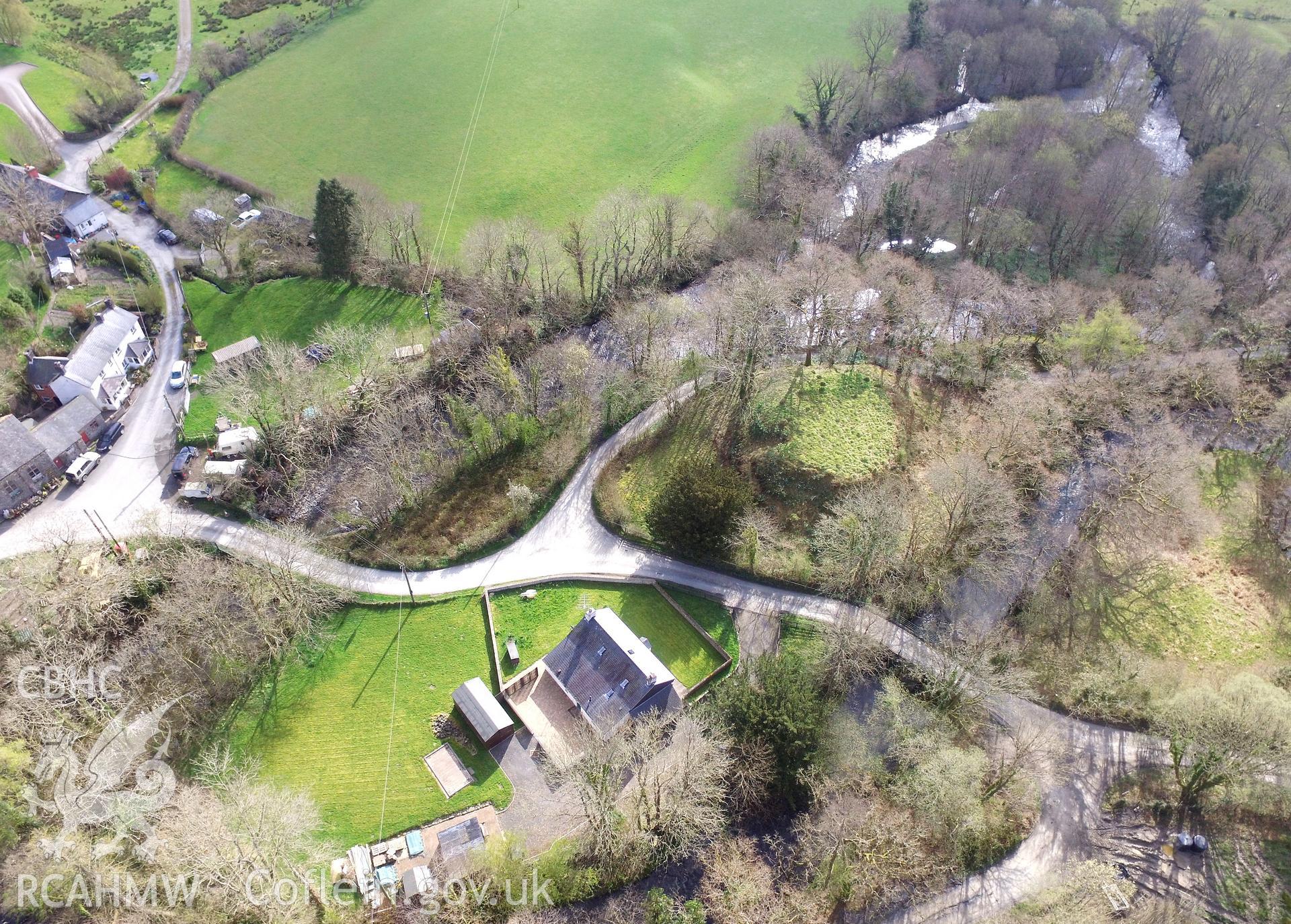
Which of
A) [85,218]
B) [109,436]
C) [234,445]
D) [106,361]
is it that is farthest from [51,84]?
[234,445]

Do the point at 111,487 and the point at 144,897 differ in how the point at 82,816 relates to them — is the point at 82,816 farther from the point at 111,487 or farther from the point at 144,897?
the point at 111,487

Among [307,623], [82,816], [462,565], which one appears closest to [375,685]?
[307,623]

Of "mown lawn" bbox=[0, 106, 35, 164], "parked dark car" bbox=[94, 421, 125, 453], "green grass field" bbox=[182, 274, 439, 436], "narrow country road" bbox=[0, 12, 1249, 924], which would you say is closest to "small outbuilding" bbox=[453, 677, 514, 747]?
"narrow country road" bbox=[0, 12, 1249, 924]

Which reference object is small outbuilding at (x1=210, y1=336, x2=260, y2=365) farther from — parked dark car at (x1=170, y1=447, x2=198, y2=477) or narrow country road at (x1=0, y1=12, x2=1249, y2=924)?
parked dark car at (x1=170, y1=447, x2=198, y2=477)

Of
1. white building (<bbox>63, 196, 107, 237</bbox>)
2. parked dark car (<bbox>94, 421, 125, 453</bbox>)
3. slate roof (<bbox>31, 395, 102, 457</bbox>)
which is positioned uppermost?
white building (<bbox>63, 196, 107, 237</bbox>)

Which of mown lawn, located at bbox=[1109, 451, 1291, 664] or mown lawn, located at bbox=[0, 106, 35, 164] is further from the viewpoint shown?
mown lawn, located at bbox=[0, 106, 35, 164]
